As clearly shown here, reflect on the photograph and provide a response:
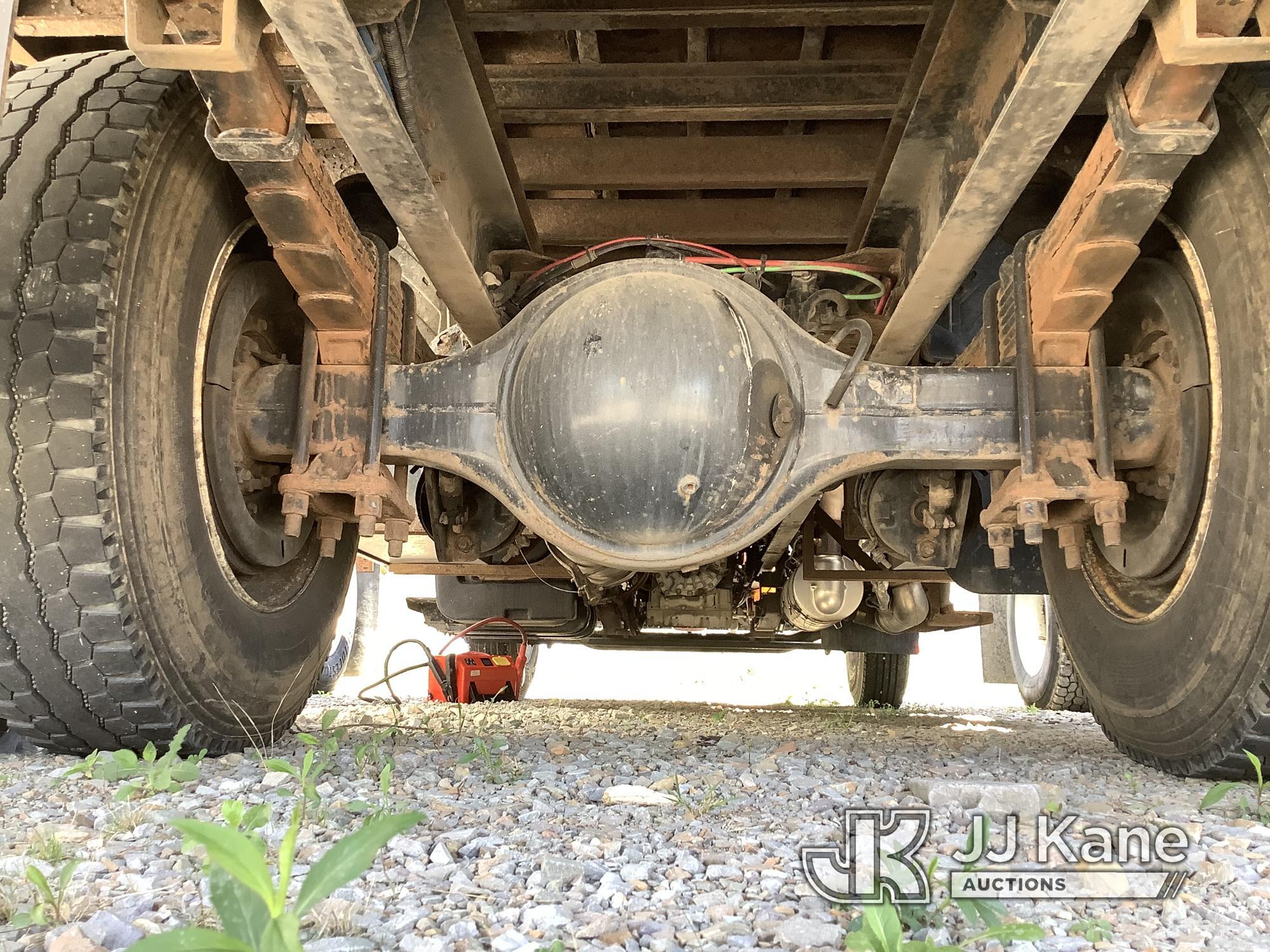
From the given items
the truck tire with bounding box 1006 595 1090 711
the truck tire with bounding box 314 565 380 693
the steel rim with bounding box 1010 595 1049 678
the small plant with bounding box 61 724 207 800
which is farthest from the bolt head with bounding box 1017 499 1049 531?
the truck tire with bounding box 314 565 380 693

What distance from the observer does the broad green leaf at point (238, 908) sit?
63 centimetres

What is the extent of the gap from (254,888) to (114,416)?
0.87 metres

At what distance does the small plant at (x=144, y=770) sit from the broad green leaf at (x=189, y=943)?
25.7 inches

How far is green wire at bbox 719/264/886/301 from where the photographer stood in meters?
1.83

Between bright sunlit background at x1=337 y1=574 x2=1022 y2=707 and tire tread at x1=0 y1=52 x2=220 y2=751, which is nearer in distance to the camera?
tire tread at x1=0 y1=52 x2=220 y2=751

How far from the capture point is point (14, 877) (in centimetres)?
83

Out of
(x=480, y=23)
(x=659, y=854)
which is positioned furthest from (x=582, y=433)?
(x=480, y=23)

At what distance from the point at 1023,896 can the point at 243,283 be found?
1518mm

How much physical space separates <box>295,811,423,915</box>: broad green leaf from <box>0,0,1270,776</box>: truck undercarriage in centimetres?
76

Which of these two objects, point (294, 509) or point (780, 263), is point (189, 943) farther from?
point (780, 263)

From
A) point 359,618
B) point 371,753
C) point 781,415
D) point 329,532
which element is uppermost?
point 781,415

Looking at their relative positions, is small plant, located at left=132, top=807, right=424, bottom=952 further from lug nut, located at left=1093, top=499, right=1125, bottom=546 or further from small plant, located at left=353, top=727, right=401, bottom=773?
A: lug nut, located at left=1093, top=499, right=1125, bottom=546

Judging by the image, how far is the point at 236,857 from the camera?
2.08 feet

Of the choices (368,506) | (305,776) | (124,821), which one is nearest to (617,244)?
(368,506)
